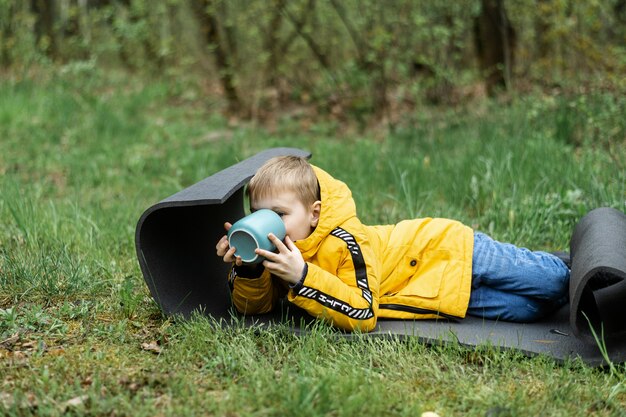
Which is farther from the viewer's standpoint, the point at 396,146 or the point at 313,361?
the point at 396,146

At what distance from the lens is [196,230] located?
11.8 feet

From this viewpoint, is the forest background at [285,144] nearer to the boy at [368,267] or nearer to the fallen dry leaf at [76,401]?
the fallen dry leaf at [76,401]

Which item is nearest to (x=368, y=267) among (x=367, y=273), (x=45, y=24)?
(x=367, y=273)

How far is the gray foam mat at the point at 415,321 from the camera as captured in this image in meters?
2.97

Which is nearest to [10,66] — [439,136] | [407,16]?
[407,16]

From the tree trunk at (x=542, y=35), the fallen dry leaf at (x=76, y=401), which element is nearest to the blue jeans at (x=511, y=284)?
the fallen dry leaf at (x=76, y=401)

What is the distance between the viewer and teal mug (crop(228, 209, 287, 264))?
2.89 m

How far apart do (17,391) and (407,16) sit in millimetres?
5991

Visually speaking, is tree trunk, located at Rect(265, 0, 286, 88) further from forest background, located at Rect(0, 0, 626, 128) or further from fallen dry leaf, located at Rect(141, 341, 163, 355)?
fallen dry leaf, located at Rect(141, 341, 163, 355)

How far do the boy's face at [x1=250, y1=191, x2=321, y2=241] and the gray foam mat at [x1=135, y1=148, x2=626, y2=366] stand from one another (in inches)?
5.7

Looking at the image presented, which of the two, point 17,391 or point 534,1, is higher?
point 534,1

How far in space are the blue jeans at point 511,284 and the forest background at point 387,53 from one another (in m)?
3.63

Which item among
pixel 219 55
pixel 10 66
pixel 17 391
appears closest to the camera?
pixel 17 391

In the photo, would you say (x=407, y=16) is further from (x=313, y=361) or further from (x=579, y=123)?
(x=313, y=361)
